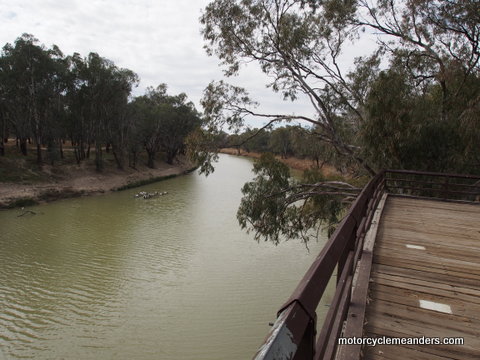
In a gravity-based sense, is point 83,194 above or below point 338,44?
below

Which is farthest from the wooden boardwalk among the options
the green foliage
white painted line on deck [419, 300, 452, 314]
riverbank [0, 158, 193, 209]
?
riverbank [0, 158, 193, 209]

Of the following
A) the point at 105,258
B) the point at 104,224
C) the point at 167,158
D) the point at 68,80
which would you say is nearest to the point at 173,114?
the point at 167,158

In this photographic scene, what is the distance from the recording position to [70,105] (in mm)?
28406

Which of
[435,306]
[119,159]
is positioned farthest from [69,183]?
[435,306]

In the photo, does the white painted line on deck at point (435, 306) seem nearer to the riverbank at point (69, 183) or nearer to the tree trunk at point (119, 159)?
the riverbank at point (69, 183)

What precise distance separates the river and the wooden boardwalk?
4.55m

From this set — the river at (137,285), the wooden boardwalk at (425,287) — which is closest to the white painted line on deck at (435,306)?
the wooden boardwalk at (425,287)

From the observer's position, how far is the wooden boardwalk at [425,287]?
2.04 m

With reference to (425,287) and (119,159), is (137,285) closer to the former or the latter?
(425,287)

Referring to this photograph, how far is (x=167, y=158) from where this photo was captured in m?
43.8

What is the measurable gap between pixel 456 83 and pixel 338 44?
4.08 meters

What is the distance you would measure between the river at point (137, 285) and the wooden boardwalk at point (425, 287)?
4549 millimetres

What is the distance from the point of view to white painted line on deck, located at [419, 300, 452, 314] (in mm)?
2479

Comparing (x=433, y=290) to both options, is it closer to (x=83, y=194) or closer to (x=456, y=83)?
(x=456, y=83)
